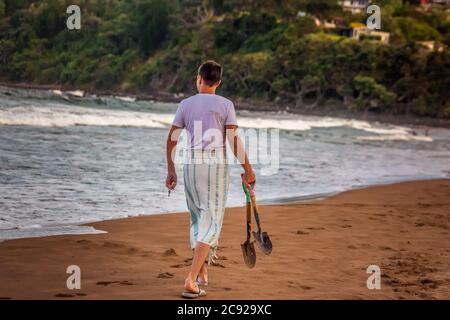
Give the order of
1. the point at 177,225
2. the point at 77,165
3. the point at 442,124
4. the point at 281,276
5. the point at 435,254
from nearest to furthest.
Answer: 1. the point at 281,276
2. the point at 435,254
3. the point at 177,225
4. the point at 77,165
5. the point at 442,124

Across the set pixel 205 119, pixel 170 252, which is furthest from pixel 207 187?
pixel 170 252

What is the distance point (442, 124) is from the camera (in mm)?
60875

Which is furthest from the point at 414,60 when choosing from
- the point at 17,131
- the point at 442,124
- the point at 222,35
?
the point at 17,131

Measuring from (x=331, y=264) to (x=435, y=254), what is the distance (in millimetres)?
1131

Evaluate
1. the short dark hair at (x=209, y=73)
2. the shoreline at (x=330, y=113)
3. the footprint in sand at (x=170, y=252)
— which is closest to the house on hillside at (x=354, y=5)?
the shoreline at (x=330, y=113)

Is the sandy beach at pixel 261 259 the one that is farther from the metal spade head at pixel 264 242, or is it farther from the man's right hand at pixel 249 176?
the man's right hand at pixel 249 176

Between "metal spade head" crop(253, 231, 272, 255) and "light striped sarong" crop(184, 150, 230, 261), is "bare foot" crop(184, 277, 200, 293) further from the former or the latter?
"metal spade head" crop(253, 231, 272, 255)

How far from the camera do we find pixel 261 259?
6391 mm

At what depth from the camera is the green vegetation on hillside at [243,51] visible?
72562mm

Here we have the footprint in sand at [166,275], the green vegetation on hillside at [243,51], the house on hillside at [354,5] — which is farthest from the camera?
the house on hillside at [354,5]

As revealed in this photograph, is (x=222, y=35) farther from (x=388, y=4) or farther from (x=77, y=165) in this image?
(x=77, y=165)

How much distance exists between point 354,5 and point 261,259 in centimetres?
10371

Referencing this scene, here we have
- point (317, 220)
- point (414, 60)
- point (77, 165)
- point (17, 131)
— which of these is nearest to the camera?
point (317, 220)

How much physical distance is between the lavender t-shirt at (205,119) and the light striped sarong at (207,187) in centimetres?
7
